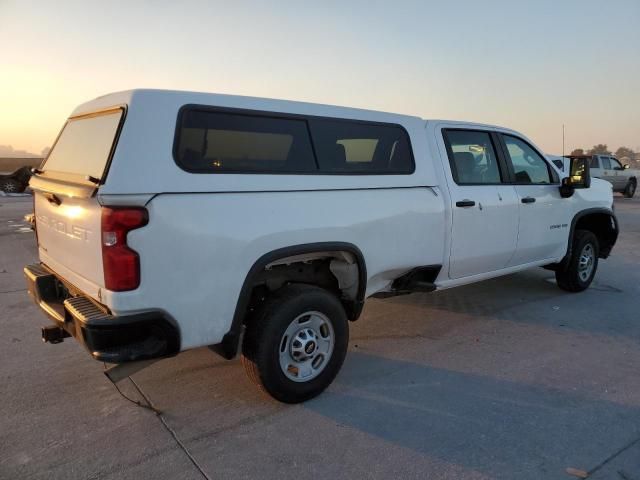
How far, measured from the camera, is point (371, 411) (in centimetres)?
332

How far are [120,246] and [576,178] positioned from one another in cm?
480

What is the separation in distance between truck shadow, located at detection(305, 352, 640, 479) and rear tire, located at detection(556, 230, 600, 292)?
9.49ft

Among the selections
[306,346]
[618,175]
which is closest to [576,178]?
[306,346]

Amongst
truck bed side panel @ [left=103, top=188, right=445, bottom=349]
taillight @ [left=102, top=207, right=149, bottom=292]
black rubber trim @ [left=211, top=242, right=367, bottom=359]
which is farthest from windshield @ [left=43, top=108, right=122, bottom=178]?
black rubber trim @ [left=211, top=242, right=367, bottom=359]

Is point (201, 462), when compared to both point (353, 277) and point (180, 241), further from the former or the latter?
point (353, 277)

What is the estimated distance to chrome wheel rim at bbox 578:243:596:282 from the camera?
616 centimetres

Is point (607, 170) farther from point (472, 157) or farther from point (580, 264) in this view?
point (472, 157)

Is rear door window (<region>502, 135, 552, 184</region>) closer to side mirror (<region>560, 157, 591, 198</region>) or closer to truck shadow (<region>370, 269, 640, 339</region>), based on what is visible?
side mirror (<region>560, 157, 591, 198</region>)

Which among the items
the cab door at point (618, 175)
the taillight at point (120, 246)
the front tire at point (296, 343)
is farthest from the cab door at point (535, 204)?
the cab door at point (618, 175)

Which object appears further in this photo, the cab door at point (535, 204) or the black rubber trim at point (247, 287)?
the cab door at point (535, 204)

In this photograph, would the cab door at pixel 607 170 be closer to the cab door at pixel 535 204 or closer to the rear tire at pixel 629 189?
the rear tire at pixel 629 189

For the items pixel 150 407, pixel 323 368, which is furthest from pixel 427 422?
pixel 150 407

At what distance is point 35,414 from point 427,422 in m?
2.51

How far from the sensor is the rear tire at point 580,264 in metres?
6.04
